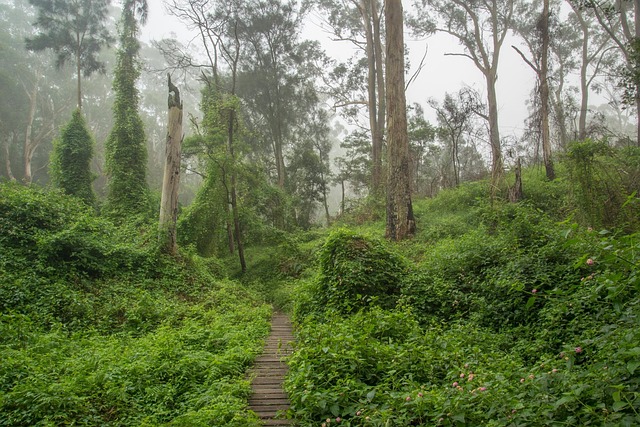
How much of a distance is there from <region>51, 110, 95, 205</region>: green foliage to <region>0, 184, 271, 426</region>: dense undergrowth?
758 cm

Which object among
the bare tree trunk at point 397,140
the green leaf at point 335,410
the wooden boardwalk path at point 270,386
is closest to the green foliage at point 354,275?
the wooden boardwalk path at point 270,386

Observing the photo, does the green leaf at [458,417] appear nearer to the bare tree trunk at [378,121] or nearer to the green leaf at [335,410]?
the green leaf at [335,410]

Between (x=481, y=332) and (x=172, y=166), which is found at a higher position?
(x=172, y=166)

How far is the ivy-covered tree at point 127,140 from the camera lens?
728 inches

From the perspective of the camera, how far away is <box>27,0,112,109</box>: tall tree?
23.0 metres

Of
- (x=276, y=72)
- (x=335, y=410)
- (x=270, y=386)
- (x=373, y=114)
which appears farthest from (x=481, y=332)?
(x=276, y=72)

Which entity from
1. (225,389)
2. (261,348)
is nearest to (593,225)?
(261,348)

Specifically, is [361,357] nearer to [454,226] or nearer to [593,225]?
[593,225]

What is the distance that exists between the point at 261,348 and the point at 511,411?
4041 millimetres

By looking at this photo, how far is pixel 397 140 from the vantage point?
1203 centimetres

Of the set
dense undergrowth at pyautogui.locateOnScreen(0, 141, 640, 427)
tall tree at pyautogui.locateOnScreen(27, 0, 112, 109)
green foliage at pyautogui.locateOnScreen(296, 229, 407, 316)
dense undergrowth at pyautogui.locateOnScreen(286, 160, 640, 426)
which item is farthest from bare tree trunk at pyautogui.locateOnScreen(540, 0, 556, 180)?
tall tree at pyautogui.locateOnScreen(27, 0, 112, 109)

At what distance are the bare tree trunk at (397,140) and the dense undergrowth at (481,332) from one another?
3220 mm

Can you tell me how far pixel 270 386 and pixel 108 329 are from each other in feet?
14.2

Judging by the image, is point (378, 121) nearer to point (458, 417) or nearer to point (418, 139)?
point (418, 139)
